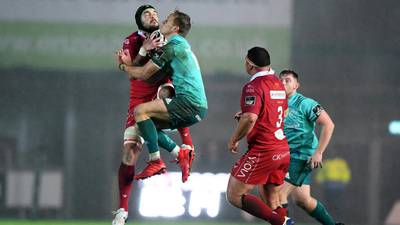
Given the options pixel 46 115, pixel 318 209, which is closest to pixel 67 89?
pixel 46 115

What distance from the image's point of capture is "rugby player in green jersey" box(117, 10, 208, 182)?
37.5 ft

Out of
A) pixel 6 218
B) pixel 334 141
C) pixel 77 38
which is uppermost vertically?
pixel 77 38

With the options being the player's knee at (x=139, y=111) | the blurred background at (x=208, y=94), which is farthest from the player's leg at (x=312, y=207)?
the blurred background at (x=208, y=94)

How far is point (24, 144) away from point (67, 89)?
1.66 meters

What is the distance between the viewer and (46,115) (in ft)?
85.9

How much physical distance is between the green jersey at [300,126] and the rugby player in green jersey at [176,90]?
1.47 m

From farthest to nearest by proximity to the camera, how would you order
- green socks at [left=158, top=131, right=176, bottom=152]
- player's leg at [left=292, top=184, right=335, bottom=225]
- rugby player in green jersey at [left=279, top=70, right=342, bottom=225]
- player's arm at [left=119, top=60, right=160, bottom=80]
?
player's leg at [left=292, top=184, right=335, bottom=225] → rugby player in green jersey at [left=279, top=70, right=342, bottom=225] → green socks at [left=158, top=131, right=176, bottom=152] → player's arm at [left=119, top=60, right=160, bottom=80]

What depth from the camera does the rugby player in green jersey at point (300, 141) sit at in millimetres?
12699

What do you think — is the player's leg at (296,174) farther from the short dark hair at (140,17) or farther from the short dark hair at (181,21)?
the short dark hair at (140,17)

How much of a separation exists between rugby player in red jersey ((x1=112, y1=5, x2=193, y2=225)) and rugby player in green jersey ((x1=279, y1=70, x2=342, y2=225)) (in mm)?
1356

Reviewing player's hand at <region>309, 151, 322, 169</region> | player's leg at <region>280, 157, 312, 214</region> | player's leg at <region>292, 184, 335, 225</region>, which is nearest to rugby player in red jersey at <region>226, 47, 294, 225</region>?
player's hand at <region>309, 151, 322, 169</region>

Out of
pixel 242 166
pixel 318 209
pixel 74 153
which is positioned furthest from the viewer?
pixel 74 153

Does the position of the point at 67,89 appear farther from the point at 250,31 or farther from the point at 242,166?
the point at 242,166

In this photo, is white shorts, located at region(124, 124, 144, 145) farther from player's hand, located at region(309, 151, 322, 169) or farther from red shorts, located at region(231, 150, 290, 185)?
player's hand, located at region(309, 151, 322, 169)
